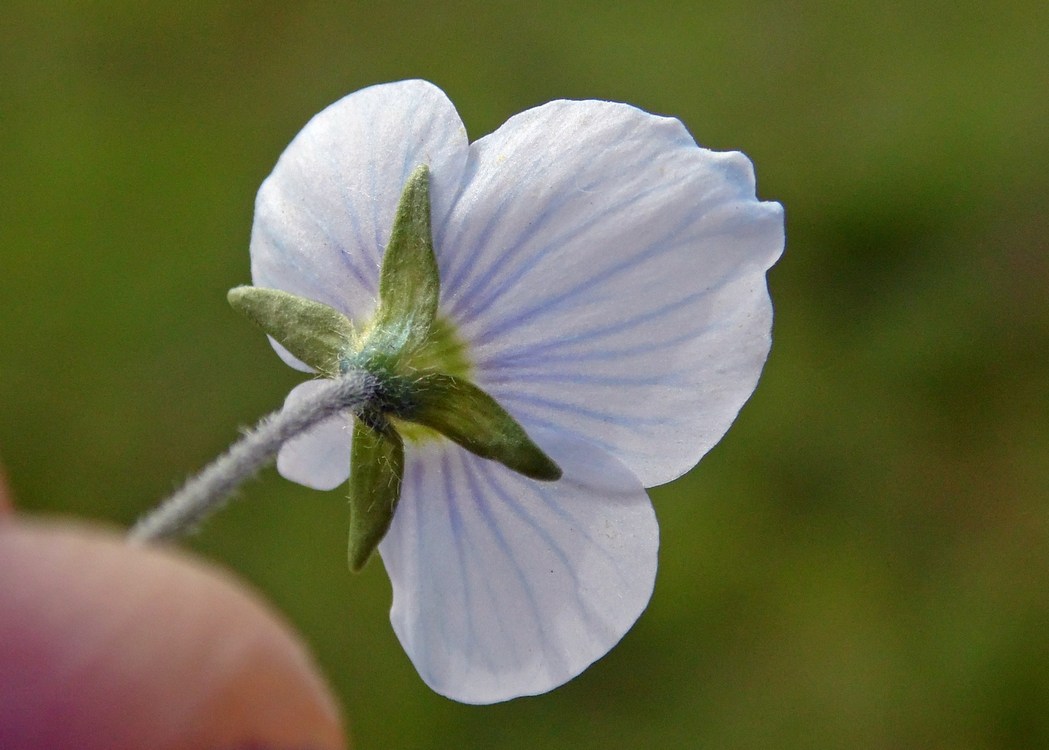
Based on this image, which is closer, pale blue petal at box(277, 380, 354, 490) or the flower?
the flower

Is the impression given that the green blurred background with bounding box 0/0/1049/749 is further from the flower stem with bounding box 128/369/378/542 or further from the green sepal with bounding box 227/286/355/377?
the green sepal with bounding box 227/286/355/377

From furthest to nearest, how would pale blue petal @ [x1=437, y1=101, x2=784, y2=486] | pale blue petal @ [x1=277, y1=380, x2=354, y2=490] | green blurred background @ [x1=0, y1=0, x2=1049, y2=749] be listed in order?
green blurred background @ [x1=0, y1=0, x2=1049, y2=749], pale blue petal @ [x1=277, y1=380, x2=354, y2=490], pale blue petal @ [x1=437, y1=101, x2=784, y2=486]

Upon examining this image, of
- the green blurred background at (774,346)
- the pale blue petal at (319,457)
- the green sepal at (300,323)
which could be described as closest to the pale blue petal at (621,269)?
the green sepal at (300,323)

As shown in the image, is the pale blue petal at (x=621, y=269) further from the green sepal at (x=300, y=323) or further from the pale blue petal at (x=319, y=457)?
the pale blue petal at (x=319, y=457)

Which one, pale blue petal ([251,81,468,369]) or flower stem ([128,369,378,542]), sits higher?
pale blue petal ([251,81,468,369])

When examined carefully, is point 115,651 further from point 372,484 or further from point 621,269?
point 621,269

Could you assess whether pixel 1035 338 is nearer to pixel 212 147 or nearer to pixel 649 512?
pixel 649 512

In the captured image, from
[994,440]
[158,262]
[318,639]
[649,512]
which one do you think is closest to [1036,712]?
[994,440]

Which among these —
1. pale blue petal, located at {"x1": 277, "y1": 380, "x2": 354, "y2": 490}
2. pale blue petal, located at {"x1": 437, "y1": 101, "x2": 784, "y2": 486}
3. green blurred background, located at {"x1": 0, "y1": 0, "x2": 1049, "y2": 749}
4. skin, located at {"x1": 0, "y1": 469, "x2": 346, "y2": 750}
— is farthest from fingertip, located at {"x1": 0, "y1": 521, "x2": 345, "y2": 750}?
green blurred background, located at {"x1": 0, "y1": 0, "x2": 1049, "y2": 749}
